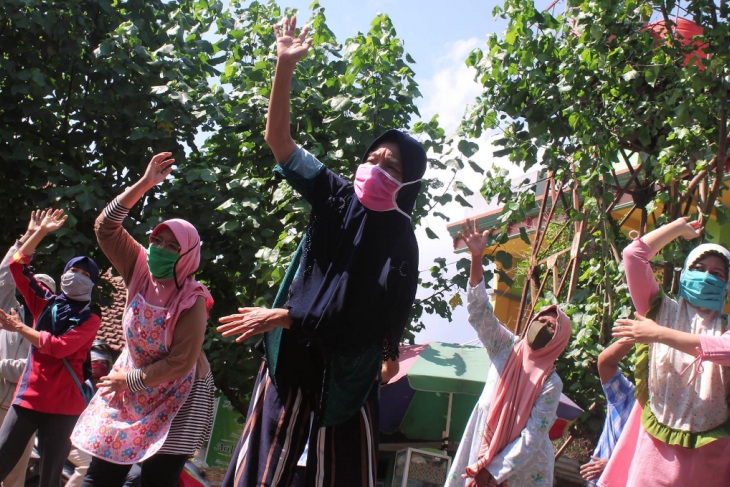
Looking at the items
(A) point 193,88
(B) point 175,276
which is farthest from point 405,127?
(B) point 175,276

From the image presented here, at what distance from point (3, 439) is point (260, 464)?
237 cm

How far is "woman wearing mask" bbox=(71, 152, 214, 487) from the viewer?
3.63m

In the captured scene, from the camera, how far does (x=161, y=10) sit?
8055 mm

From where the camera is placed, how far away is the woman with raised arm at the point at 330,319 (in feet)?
9.62

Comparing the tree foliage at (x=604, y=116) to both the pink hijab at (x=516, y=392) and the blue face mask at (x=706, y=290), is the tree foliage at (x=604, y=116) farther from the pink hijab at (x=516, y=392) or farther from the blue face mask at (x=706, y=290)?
the blue face mask at (x=706, y=290)

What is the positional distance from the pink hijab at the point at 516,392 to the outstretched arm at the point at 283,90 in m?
2.53

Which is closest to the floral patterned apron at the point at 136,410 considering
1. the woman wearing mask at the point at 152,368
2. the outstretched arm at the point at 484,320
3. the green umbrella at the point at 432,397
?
the woman wearing mask at the point at 152,368

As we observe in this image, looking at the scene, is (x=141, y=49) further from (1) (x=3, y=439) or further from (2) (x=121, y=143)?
(1) (x=3, y=439)

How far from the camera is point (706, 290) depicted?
385 cm

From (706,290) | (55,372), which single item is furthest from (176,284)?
(706,290)

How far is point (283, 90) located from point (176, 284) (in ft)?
4.09

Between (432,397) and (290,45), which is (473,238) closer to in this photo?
(290,45)

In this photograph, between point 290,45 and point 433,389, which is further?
point 433,389

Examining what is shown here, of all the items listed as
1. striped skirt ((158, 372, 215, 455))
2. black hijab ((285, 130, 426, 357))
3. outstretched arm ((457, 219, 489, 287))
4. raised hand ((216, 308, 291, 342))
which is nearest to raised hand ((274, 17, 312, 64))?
black hijab ((285, 130, 426, 357))
